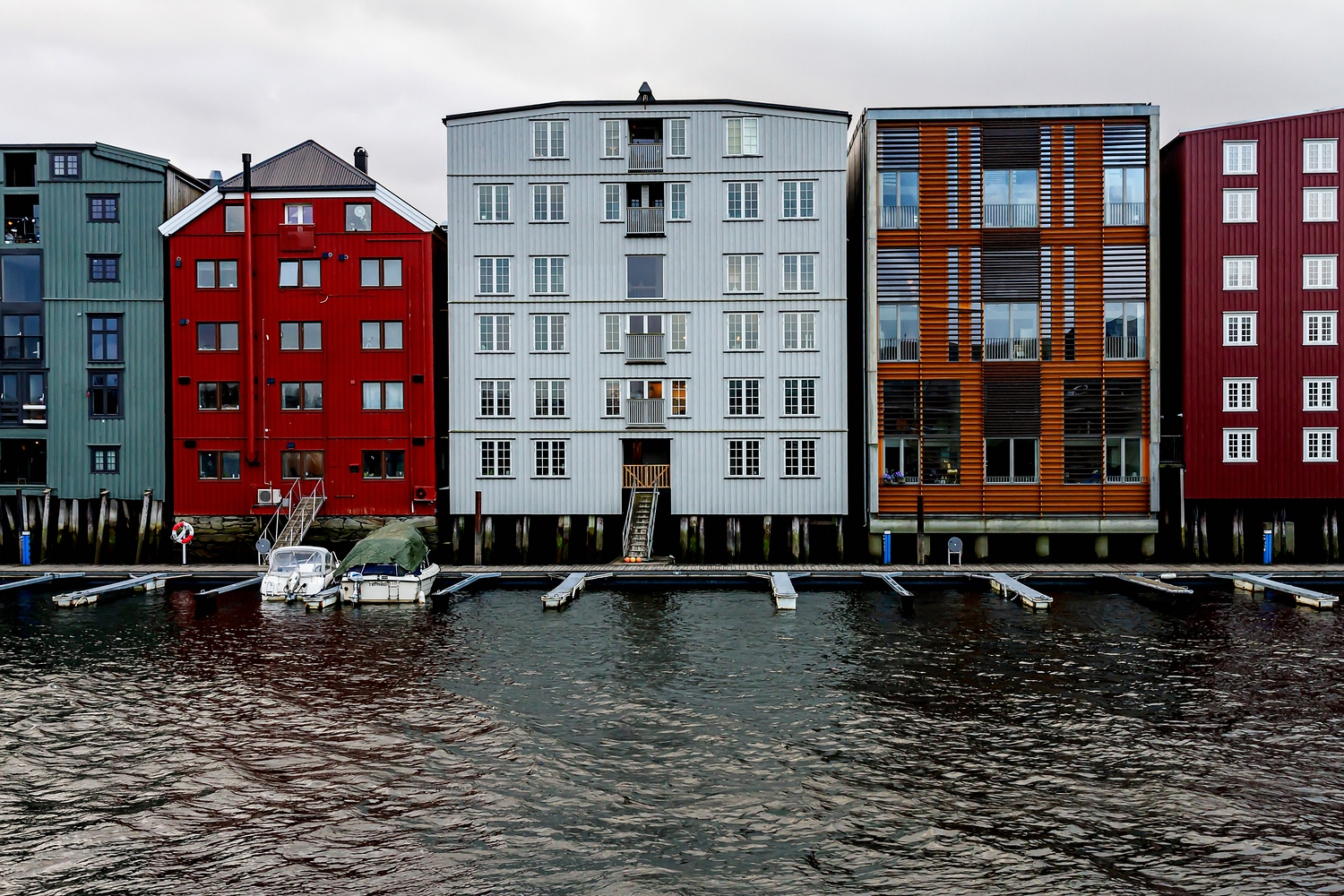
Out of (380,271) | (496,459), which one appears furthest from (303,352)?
(496,459)

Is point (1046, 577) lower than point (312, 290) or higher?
lower

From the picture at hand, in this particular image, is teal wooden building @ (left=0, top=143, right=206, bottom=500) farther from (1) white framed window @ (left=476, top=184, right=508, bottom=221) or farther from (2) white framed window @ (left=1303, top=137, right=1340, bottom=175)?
(2) white framed window @ (left=1303, top=137, right=1340, bottom=175)

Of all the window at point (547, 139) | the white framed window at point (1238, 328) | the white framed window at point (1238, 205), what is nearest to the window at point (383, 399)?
the window at point (547, 139)

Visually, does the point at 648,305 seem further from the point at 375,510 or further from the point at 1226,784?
the point at 1226,784

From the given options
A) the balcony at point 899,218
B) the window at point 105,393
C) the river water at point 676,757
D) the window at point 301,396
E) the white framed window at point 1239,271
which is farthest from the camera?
the window at point 105,393

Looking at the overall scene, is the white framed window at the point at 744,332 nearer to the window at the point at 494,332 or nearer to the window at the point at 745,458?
the window at the point at 745,458

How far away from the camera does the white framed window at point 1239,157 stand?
144 feet

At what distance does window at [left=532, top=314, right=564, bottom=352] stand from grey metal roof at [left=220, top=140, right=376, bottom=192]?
1083cm

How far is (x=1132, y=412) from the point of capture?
44781mm

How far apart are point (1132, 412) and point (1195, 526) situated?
6.29m

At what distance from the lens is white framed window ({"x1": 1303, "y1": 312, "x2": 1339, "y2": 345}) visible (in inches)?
1738

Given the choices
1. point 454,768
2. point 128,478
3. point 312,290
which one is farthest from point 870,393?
point 128,478

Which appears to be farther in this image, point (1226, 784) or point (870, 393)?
point (870, 393)

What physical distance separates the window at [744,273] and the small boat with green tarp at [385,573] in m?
19.2
